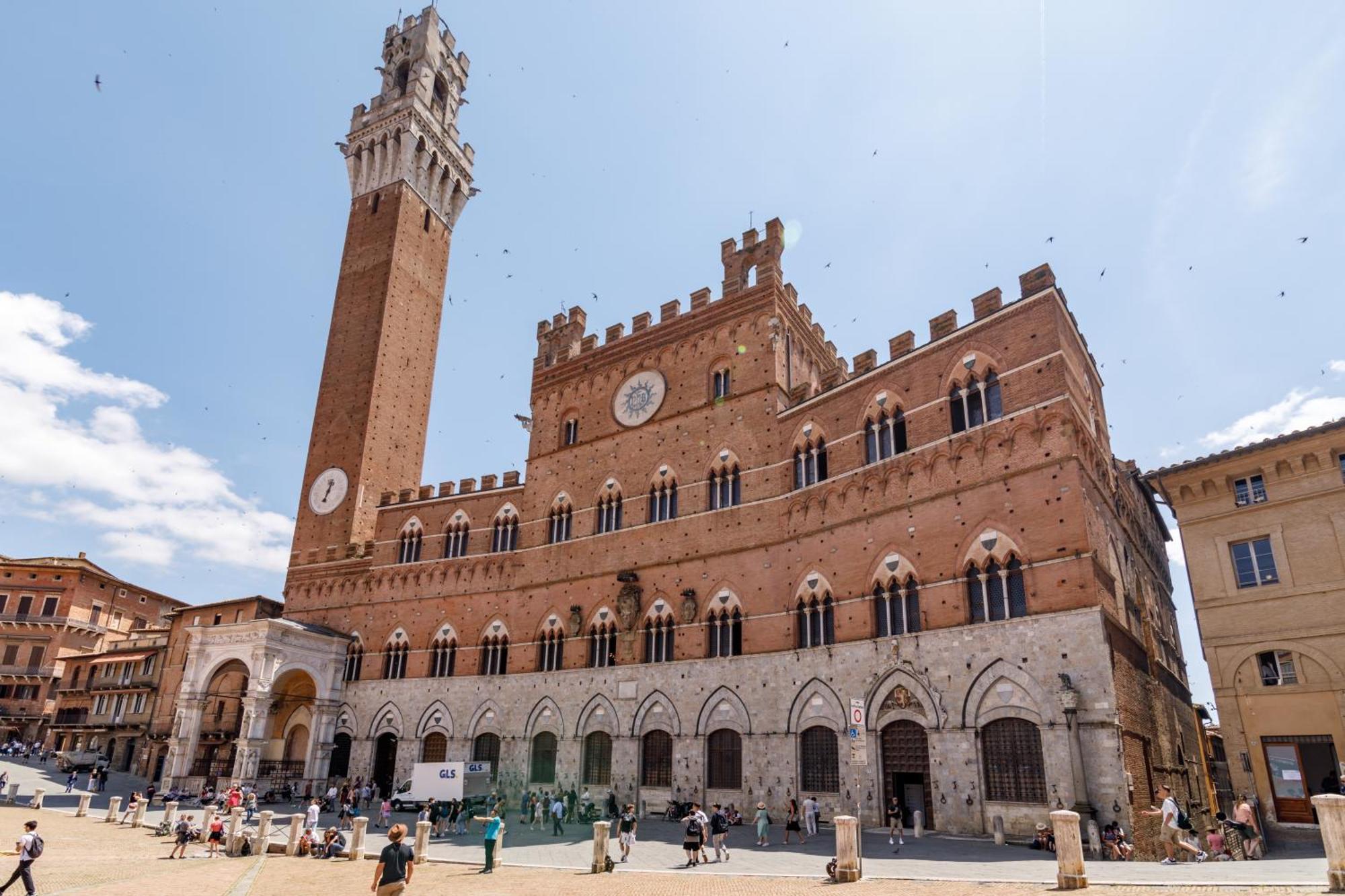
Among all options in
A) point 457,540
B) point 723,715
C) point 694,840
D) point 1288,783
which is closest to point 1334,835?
point 694,840

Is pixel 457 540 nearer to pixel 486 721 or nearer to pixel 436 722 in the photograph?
pixel 436 722

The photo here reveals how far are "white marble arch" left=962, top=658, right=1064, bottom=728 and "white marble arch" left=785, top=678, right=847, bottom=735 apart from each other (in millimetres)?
4045

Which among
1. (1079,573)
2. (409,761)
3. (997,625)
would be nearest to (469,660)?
(409,761)

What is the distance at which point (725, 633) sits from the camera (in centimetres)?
2841

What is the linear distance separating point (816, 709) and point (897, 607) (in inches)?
160

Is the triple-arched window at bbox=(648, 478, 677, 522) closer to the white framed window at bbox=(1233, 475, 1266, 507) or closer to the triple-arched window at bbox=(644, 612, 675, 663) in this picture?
the triple-arched window at bbox=(644, 612, 675, 663)

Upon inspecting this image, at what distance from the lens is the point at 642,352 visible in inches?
1378

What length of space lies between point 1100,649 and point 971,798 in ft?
16.3

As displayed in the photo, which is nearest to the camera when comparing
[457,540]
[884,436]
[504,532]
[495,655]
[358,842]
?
[358,842]

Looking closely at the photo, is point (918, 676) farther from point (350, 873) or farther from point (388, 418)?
point (388, 418)

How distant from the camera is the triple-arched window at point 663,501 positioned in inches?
1238

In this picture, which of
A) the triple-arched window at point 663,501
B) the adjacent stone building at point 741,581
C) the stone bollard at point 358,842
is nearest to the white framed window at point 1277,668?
the adjacent stone building at point 741,581

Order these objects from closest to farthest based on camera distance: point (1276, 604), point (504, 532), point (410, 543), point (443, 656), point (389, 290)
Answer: point (1276, 604) < point (443, 656) < point (504, 532) < point (410, 543) < point (389, 290)

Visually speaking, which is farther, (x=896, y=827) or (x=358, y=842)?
(x=358, y=842)
